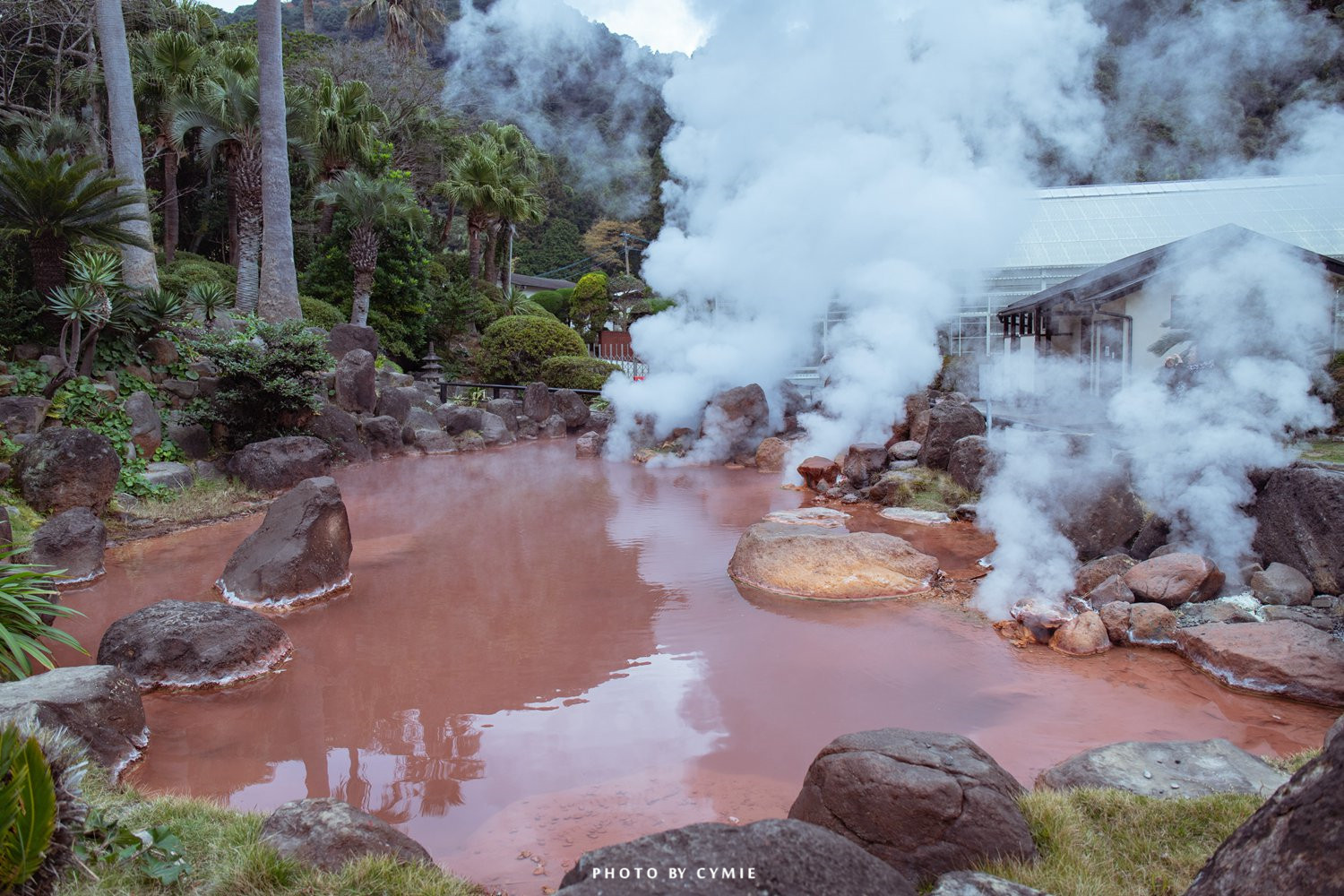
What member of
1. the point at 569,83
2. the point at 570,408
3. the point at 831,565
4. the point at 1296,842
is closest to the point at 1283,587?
the point at 831,565

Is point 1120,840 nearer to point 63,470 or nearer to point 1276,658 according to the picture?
point 1276,658

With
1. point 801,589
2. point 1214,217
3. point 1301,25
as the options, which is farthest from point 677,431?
point 1214,217

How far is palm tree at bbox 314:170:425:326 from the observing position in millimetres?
20609

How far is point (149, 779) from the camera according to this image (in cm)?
437

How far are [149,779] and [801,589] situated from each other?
4.82 m

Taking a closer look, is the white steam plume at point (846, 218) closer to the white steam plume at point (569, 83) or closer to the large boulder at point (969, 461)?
the large boulder at point (969, 461)

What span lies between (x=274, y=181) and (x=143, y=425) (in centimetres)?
811

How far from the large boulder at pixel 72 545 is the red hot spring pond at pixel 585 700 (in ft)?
0.67

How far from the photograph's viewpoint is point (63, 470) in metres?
8.73

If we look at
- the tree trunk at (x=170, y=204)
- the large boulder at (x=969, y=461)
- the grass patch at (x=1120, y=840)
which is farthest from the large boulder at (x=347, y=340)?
the grass patch at (x=1120, y=840)

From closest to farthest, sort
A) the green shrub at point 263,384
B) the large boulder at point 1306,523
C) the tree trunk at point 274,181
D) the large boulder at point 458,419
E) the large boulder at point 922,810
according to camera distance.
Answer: the large boulder at point 922,810, the large boulder at point 1306,523, the green shrub at point 263,384, the tree trunk at point 274,181, the large boulder at point 458,419

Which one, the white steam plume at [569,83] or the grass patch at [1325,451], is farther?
the white steam plume at [569,83]

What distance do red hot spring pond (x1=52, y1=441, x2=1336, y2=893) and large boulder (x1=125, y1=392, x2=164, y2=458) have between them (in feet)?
8.51

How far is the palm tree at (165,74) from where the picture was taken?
65.7 ft
